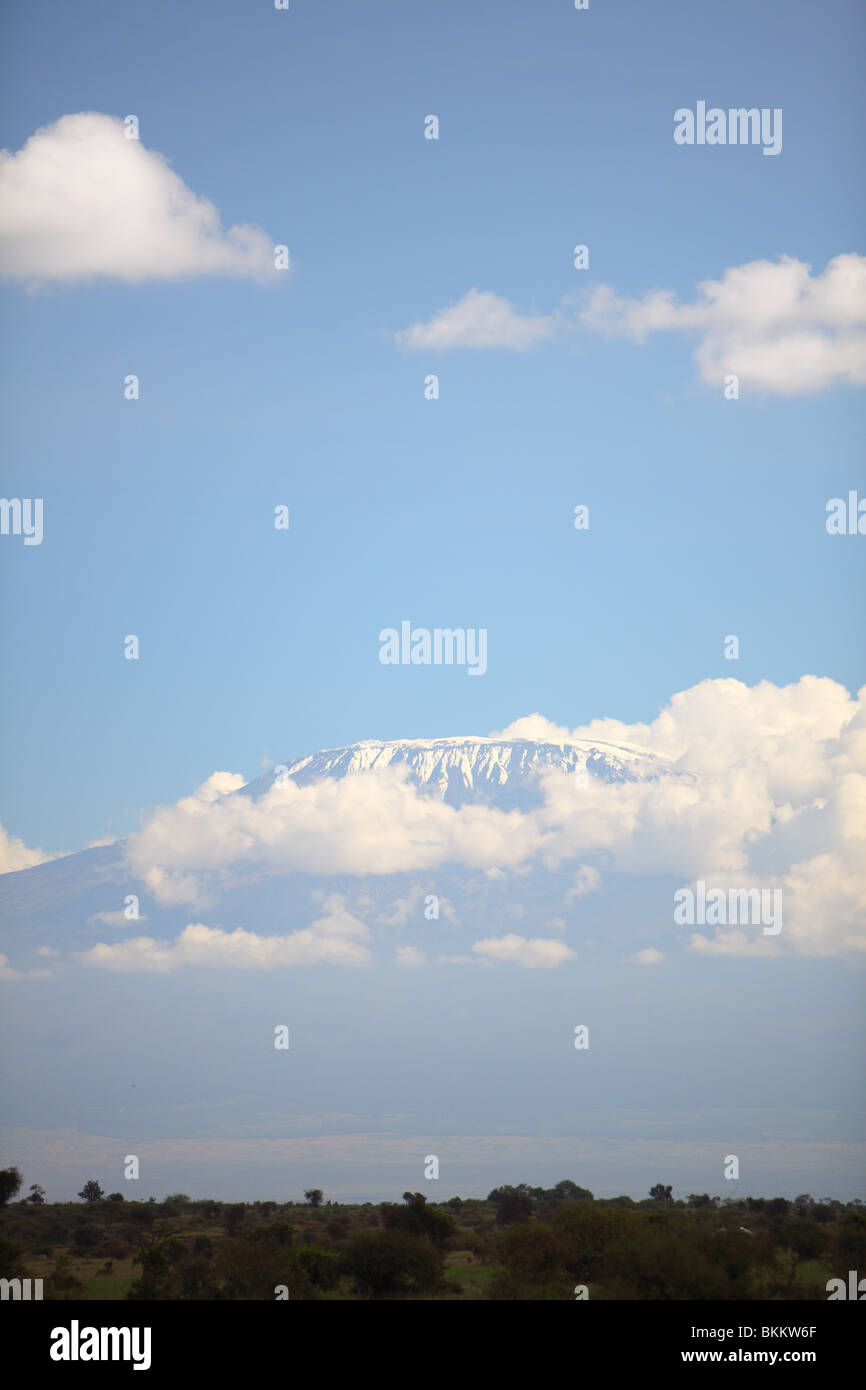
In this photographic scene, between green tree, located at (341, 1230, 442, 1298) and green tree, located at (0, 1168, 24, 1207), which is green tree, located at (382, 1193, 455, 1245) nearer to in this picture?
green tree, located at (341, 1230, 442, 1298)

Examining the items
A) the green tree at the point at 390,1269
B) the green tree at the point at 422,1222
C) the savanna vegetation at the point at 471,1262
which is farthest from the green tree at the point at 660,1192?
the green tree at the point at 390,1269

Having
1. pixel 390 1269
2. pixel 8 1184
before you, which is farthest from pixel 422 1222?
pixel 8 1184

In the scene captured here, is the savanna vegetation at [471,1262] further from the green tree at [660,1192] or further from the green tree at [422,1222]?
the green tree at [660,1192]

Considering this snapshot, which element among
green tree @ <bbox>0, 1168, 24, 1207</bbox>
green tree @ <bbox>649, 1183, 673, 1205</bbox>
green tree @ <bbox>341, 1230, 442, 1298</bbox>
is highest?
green tree @ <bbox>341, 1230, 442, 1298</bbox>

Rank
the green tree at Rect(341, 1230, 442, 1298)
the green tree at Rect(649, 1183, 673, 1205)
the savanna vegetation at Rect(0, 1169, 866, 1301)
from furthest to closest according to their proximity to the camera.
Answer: the green tree at Rect(649, 1183, 673, 1205) → the green tree at Rect(341, 1230, 442, 1298) → the savanna vegetation at Rect(0, 1169, 866, 1301)

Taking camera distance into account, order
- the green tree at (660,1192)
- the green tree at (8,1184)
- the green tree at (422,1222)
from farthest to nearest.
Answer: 1. the green tree at (660,1192)
2. the green tree at (8,1184)
3. the green tree at (422,1222)

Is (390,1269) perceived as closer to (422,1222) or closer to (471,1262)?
(471,1262)

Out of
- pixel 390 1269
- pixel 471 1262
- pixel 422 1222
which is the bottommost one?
pixel 471 1262

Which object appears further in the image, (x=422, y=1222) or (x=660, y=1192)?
(x=660, y=1192)

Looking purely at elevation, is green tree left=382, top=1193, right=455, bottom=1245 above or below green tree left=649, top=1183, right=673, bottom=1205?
above

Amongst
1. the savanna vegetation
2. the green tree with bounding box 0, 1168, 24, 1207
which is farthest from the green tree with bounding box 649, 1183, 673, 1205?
the green tree with bounding box 0, 1168, 24, 1207
